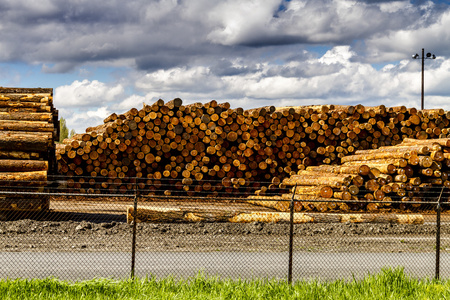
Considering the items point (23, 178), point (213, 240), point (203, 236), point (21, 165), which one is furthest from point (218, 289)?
point (21, 165)

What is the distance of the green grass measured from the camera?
7.25m

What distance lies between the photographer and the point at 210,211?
46.2ft

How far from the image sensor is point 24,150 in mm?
15344

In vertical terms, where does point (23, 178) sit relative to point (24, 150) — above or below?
below

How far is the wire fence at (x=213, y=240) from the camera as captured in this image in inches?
361

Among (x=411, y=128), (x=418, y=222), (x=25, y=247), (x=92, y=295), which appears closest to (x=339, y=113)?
(x=411, y=128)

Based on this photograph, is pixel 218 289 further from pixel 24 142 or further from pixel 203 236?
pixel 24 142

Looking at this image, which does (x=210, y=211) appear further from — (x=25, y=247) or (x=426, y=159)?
(x=426, y=159)

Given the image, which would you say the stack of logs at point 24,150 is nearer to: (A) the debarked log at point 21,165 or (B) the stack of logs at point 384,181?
(A) the debarked log at point 21,165

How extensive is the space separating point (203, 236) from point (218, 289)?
488 centimetres

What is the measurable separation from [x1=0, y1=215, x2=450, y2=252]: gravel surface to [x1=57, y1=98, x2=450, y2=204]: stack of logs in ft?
17.5

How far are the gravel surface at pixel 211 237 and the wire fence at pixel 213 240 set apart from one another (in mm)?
21

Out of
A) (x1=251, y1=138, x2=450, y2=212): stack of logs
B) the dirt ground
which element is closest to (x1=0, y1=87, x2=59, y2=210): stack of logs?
the dirt ground

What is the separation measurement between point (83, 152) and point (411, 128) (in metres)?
11.7
